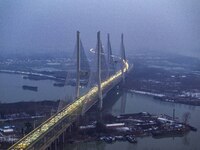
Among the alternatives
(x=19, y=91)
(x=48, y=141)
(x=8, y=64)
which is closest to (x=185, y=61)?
(x=8, y=64)

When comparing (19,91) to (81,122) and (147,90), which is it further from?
(81,122)

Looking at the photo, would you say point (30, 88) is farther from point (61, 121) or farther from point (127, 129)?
point (61, 121)

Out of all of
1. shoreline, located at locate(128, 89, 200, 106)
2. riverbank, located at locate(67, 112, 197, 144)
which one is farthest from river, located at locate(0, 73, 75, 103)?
riverbank, located at locate(67, 112, 197, 144)

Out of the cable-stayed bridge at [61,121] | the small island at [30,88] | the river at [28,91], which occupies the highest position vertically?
the cable-stayed bridge at [61,121]

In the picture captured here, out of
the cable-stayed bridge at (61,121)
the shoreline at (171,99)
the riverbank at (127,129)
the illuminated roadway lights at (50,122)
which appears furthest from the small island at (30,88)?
the riverbank at (127,129)

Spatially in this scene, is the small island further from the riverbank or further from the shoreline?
the riverbank

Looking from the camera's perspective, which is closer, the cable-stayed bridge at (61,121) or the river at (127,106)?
the cable-stayed bridge at (61,121)

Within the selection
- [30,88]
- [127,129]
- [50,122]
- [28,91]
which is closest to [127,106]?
[127,129]

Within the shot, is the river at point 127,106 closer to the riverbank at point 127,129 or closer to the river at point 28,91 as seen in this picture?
the river at point 28,91
